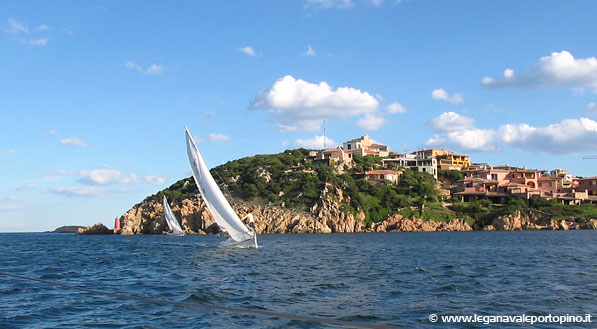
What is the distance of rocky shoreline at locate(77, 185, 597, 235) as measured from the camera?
103000 millimetres

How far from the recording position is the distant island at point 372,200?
10550 cm

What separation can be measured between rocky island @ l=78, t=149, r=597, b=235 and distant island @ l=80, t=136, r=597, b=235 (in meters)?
0.21

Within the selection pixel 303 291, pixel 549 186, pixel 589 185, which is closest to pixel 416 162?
pixel 549 186

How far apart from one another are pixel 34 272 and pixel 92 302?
14253 mm

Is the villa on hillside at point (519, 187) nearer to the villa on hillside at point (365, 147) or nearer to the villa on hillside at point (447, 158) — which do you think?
the villa on hillside at point (447, 158)

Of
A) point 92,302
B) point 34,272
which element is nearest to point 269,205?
point 34,272

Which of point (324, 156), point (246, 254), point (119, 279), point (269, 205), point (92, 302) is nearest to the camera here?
point (92, 302)

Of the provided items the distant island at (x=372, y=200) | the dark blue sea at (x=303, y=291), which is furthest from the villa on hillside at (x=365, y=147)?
the dark blue sea at (x=303, y=291)

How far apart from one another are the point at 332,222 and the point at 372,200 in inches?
594

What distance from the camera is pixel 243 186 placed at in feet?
410

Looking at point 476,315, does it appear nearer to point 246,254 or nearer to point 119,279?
point 119,279

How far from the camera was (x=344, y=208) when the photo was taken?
108250 millimetres

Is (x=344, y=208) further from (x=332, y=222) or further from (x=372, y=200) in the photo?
(x=372, y=200)

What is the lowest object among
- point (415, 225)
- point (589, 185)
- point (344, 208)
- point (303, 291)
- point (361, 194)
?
point (415, 225)
